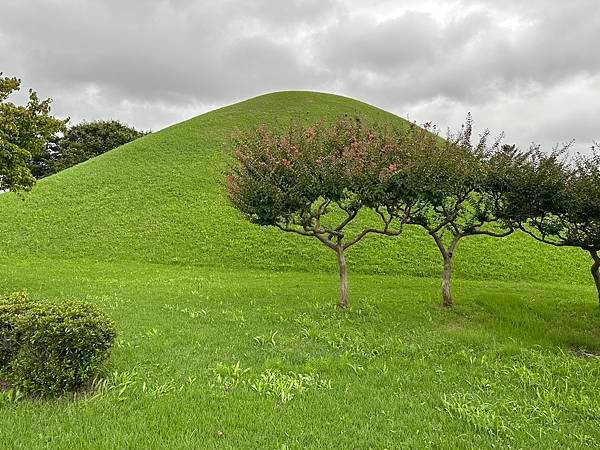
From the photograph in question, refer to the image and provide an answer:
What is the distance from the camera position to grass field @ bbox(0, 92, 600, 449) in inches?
243

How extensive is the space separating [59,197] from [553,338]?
3838cm

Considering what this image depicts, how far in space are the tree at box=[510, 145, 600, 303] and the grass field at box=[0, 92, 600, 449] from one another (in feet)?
9.47

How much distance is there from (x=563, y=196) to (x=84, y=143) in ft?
248

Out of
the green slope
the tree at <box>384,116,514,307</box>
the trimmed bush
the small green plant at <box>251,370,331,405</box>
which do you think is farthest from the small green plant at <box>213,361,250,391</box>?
the green slope

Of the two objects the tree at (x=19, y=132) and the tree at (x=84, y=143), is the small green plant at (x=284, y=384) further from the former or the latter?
the tree at (x=84, y=143)

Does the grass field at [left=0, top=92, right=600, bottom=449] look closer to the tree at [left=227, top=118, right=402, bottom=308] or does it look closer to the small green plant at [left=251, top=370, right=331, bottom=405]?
the small green plant at [left=251, top=370, right=331, bottom=405]

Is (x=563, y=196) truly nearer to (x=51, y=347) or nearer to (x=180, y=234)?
(x=51, y=347)

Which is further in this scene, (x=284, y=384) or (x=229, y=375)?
(x=229, y=375)

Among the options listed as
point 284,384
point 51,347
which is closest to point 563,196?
point 284,384

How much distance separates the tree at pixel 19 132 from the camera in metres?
16.4

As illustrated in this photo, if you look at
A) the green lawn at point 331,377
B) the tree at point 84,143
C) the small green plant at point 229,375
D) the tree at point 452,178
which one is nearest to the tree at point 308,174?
the tree at point 452,178

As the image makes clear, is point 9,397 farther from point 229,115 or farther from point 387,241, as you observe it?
point 229,115

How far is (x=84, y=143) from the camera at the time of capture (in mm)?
75625

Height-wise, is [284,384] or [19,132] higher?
[19,132]
